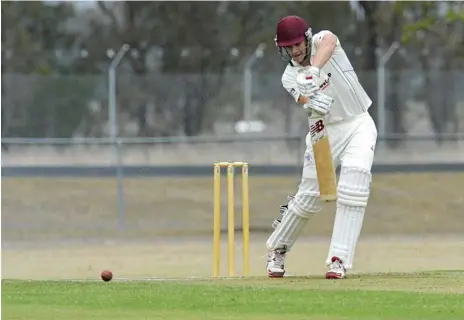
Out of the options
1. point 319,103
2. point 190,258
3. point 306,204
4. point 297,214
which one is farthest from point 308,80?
point 190,258

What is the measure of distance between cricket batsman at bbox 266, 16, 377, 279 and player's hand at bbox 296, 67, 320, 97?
0.02 meters

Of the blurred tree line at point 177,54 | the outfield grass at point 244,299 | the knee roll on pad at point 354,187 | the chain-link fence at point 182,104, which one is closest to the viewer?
the outfield grass at point 244,299

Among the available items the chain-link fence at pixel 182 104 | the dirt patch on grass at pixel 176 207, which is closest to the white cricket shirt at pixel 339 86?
the dirt patch on grass at pixel 176 207

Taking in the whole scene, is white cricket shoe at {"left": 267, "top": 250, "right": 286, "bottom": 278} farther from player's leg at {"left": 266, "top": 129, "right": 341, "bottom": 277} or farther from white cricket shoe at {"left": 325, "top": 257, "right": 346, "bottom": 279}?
white cricket shoe at {"left": 325, "top": 257, "right": 346, "bottom": 279}

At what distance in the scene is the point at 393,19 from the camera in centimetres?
4156

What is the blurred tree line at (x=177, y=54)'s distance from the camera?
31609 mm

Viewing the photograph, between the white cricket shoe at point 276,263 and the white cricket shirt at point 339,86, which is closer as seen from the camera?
the white cricket shirt at point 339,86

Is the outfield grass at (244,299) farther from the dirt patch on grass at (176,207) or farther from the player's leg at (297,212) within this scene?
the dirt patch on grass at (176,207)

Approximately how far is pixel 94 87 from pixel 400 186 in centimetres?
879

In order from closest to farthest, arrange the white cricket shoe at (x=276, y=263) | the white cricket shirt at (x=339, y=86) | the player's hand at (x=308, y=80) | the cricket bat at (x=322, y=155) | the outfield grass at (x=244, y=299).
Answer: the outfield grass at (x=244, y=299) < the player's hand at (x=308, y=80) < the cricket bat at (x=322, y=155) < the white cricket shirt at (x=339, y=86) < the white cricket shoe at (x=276, y=263)

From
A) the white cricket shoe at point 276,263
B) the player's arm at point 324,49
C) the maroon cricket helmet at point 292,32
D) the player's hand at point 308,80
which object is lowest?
the white cricket shoe at point 276,263

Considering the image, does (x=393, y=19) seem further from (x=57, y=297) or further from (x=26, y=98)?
(x=57, y=297)

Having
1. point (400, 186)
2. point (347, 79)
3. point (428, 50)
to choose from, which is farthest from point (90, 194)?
point (428, 50)

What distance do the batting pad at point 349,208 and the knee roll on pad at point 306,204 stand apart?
287 mm
